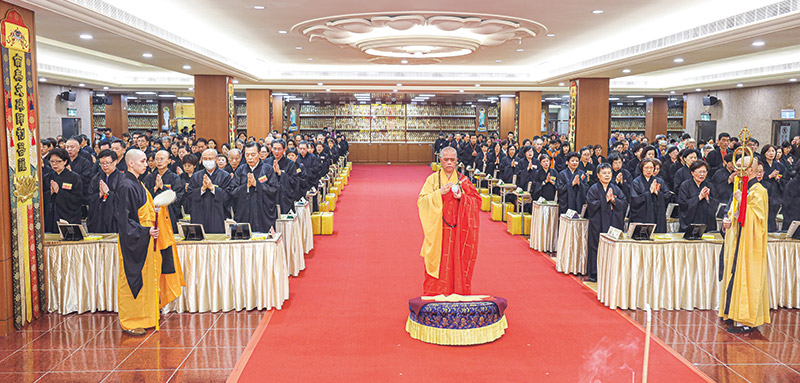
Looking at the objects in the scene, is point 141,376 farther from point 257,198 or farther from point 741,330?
point 741,330

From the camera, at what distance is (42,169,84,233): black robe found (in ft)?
25.6

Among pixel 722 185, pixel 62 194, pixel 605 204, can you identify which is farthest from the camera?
pixel 722 185

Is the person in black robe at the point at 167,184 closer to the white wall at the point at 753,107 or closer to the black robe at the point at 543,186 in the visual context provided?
the black robe at the point at 543,186

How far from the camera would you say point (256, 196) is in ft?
26.0

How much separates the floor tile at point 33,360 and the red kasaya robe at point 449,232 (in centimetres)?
332

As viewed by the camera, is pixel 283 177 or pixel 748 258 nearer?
pixel 748 258

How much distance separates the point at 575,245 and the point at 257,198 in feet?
13.9

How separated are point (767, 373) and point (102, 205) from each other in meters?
7.30

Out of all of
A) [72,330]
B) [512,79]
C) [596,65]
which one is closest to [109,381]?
[72,330]

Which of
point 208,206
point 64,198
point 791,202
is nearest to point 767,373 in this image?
point 791,202

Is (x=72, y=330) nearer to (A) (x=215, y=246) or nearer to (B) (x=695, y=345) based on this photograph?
(A) (x=215, y=246)

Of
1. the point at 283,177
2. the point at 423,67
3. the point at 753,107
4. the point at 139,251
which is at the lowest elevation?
the point at 139,251

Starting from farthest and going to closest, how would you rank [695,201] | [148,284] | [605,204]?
[695,201] → [605,204] → [148,284]

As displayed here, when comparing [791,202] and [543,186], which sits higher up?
[543,186]
